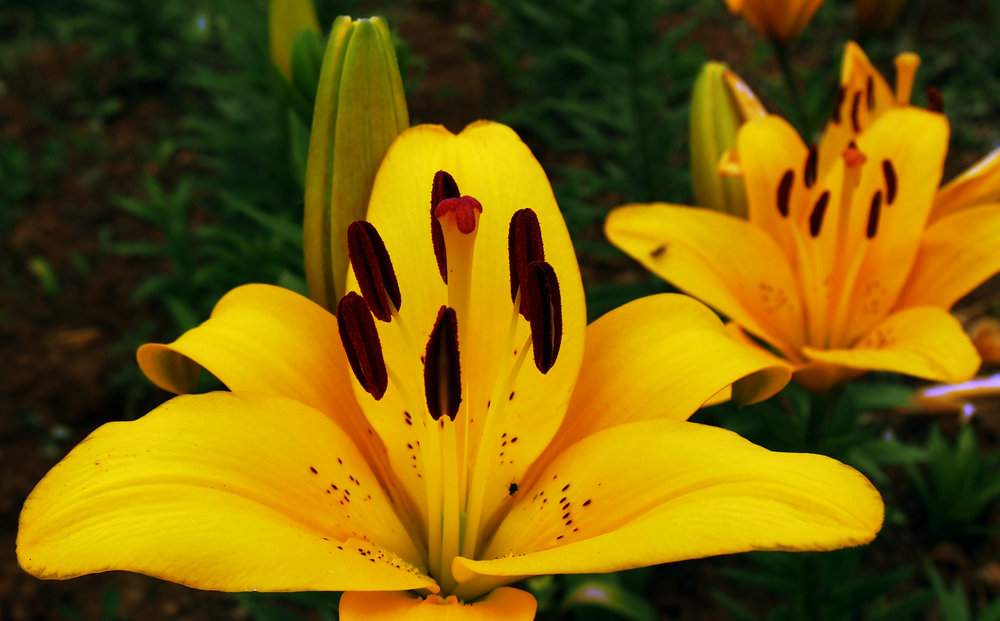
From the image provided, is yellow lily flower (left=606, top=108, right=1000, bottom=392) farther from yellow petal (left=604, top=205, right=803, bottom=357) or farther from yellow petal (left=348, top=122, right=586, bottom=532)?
yellow petal (left=348, top=122, right=586, bottom=532)

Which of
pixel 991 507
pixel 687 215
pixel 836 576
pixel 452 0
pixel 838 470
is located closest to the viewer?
pixel 838 470

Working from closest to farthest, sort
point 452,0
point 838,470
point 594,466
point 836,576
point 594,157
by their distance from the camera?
point 838,470 → point 594,466 → point 836,576 → point 594,157 → point 452,0

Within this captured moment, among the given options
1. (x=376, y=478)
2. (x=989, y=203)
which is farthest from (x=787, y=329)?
(x=376, y=478)

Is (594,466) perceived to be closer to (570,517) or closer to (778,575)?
(570,517)

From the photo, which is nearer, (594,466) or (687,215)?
(594,466)

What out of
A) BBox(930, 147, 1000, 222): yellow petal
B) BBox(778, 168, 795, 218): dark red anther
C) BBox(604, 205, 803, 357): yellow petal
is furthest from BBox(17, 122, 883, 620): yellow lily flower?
BBox(930, 147, 1000, 222): yellow petal

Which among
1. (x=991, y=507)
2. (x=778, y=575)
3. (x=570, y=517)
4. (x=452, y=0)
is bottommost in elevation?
(x=991, y=507)

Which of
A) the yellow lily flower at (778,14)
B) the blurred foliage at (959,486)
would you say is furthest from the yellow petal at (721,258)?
the blurred foliage at (959,486)

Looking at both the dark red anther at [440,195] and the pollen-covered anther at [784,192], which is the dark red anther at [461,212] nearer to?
the dark red anther at [440,195]
